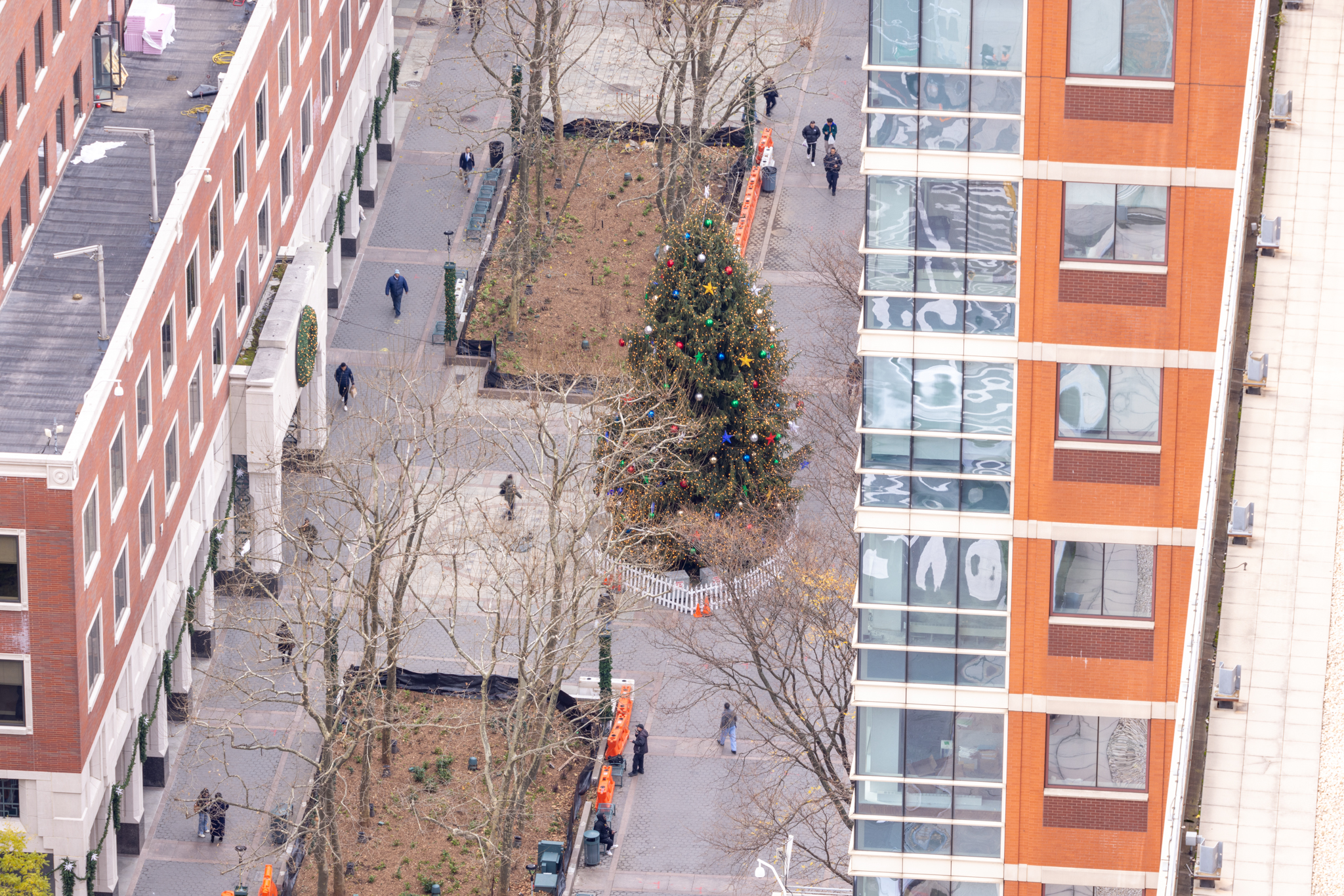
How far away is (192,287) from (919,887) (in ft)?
126

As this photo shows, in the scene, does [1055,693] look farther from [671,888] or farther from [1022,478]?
[671,888]

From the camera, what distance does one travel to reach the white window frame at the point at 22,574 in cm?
7356

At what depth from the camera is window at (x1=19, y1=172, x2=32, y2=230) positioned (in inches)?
3263

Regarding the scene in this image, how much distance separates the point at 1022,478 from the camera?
174 ft

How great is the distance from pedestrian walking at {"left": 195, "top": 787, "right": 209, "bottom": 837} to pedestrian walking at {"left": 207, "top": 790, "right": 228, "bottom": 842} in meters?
→ 0.15

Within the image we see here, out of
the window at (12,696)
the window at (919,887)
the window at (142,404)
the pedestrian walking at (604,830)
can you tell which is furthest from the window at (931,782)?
the window at (142,404)

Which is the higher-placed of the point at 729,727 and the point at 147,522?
the point at 147,522

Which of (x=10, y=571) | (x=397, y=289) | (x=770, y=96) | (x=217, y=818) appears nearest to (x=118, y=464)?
(x=10, y=571)

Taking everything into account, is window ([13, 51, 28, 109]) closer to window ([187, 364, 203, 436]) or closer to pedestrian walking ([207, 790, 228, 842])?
window ([187, 364, 203, 436])

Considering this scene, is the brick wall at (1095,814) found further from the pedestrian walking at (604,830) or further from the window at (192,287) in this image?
the window at (192,287)

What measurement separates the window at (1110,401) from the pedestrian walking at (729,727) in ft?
113

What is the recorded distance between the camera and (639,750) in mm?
85562

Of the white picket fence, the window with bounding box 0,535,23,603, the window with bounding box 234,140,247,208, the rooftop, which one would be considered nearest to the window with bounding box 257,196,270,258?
the window with bounding box 234,140,247,208

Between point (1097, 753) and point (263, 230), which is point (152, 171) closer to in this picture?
point (263, 230)
